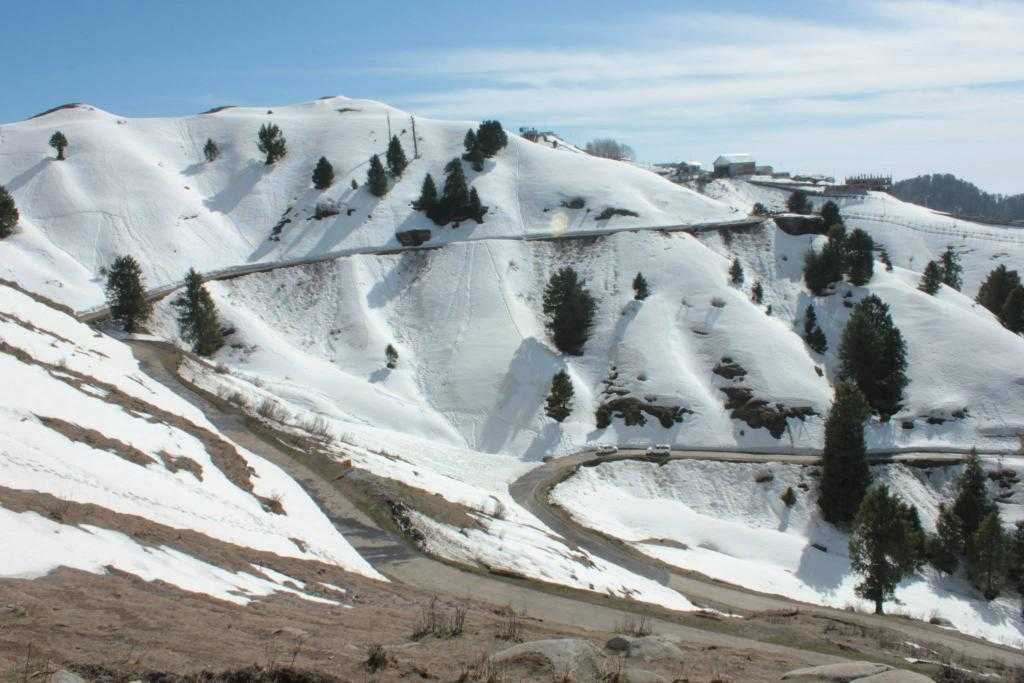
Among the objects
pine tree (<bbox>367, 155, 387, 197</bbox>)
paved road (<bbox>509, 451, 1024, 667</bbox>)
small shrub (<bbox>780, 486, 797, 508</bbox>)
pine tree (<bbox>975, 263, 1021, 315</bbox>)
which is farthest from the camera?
pine tree (<bbox>367, 155, 387, 197</bbox>)

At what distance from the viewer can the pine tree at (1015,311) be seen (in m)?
72.8

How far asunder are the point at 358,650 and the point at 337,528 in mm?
12063

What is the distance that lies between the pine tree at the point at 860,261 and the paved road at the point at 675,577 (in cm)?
3728

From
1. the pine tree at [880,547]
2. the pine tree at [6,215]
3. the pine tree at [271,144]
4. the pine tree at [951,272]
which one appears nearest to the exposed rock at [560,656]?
the pine tree at [880,547]

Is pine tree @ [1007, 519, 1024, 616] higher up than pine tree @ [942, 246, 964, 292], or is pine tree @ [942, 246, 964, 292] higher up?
pine tree @ [942, 246, 964, 292]

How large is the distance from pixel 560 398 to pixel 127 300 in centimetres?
3064

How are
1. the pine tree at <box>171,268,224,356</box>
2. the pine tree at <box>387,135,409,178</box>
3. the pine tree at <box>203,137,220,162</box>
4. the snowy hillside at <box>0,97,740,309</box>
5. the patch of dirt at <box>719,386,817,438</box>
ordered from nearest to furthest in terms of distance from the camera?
the pine tree at <box>171,268,224,356</box>
the patch of dirt at <box>719,386,817,438</box>
the snowy hillside at <box>0,97,740,309</box>
the pine tree at <box>387,135,409,178</box>
the pine tree at <box>203,137,220,162</box>

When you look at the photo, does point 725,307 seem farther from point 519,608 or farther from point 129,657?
point 129,657

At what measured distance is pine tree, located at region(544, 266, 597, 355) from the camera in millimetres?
65000

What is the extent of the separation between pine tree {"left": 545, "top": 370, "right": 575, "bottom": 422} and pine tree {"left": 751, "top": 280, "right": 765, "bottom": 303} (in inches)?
972

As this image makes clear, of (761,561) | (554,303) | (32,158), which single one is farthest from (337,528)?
(32,158)

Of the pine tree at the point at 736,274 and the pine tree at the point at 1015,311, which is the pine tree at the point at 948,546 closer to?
the pine tree at the point at 736,274

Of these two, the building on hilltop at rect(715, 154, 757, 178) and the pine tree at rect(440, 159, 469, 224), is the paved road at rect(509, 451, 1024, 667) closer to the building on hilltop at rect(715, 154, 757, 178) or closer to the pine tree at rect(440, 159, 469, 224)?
the pine tree at rect(440, 159, 469, 224)

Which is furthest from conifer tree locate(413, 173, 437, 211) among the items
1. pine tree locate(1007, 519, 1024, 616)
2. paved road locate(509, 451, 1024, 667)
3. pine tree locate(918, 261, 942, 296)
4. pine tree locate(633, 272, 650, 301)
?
pine tree locate(1007, 519, 1024, 616)
